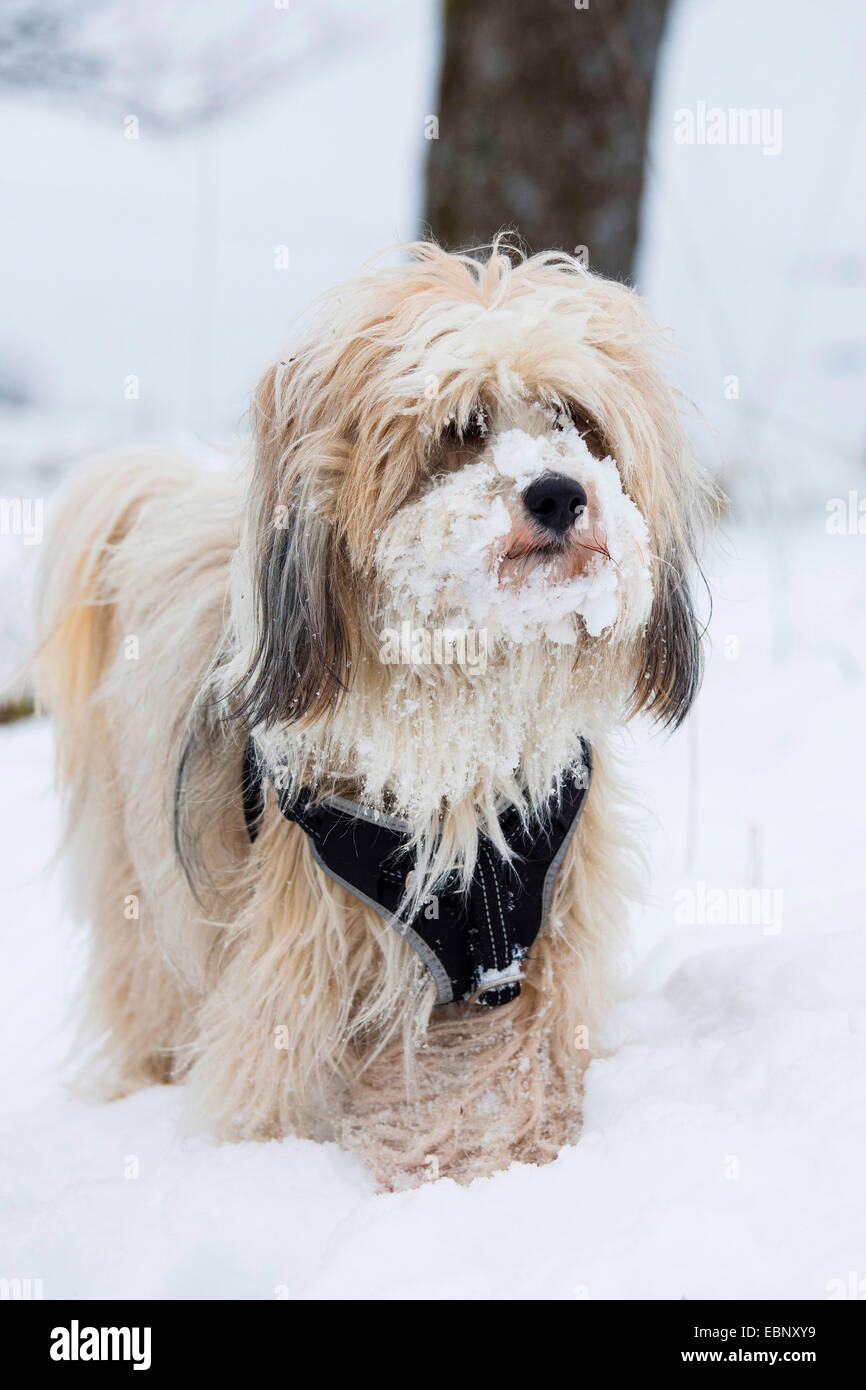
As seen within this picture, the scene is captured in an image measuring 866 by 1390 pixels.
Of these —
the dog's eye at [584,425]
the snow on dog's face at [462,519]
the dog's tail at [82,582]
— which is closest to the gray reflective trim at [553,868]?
the snow on dog's face at [462,519]

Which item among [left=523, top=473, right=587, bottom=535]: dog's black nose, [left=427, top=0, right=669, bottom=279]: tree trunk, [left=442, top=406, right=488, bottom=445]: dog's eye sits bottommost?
[left=523, top=473, right=587, bottom=535]: dog's black nose

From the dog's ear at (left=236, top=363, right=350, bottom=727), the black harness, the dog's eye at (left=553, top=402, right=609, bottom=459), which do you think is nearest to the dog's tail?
the black harness

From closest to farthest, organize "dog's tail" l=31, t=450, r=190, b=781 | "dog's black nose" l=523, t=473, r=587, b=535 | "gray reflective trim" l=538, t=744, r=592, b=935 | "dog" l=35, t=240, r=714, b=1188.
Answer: "dog's black nose" l=523, t=473, r=587, b=535
"dog" l=35, t=240, r=714, b=1188
"gray reflective trim" l=538, t=744, r=592, b=935
"dog's tail" l=31, t=450, r=190, b=781

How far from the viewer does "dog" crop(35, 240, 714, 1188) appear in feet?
5.58

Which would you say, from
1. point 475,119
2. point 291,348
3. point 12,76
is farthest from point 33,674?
point 12,76

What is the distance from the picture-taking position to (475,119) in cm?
403

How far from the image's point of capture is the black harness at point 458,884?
192 cm

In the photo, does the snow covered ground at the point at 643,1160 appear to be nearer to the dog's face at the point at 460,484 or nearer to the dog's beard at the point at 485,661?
the dog's beard at the point at 485,661

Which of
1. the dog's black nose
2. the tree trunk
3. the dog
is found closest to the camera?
the dog's black nose

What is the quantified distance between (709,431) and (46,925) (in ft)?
7.46

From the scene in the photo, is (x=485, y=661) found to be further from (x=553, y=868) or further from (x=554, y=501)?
(x=553, y=868)

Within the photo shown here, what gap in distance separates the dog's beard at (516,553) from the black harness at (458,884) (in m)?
0.39

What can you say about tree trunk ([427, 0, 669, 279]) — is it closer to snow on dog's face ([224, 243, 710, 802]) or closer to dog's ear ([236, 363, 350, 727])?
snow on dog's face ([224, 243, 710, 802])

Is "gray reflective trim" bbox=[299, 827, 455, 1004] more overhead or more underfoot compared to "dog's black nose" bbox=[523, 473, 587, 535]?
more underfoot
